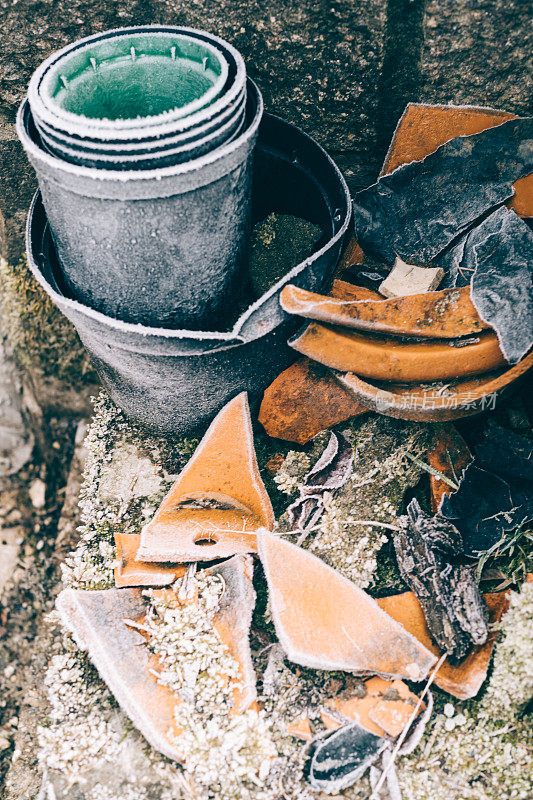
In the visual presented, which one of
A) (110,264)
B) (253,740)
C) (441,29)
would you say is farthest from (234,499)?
(441,29)

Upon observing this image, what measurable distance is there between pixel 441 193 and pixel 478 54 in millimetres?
385

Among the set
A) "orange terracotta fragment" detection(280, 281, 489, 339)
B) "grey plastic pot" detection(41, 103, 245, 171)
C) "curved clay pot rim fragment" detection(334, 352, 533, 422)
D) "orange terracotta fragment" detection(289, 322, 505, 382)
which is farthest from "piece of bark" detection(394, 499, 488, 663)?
"grey plastic pot" detection(41, 103, 245, 171)

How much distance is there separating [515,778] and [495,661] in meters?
0.24

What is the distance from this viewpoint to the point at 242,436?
65.4 inches

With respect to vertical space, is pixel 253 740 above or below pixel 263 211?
below

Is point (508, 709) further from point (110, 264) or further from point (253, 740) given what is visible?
point (110, 264)

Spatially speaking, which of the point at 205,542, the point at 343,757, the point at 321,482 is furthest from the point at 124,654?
the point at 321,482

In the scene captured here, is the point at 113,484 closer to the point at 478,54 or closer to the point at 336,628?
the point at 336,628

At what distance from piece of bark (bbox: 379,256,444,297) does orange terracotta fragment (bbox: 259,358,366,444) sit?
0.99 feet

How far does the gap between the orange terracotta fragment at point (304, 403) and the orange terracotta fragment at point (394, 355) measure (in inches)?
5.3

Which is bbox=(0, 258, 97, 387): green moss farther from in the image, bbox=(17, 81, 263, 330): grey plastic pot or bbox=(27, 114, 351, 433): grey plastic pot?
bbox=(17, 81, 263, 330): grey plastic pot

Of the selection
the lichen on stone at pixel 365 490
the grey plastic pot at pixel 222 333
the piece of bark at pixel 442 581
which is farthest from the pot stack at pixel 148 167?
the piece of bark at pixel 442 581

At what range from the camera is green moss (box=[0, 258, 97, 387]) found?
2.22 meters

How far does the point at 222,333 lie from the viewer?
141 centimetres
